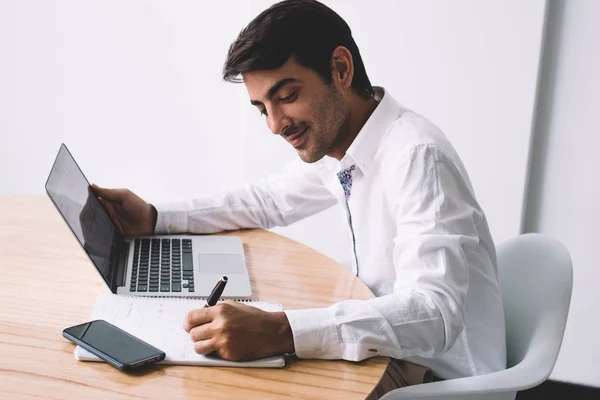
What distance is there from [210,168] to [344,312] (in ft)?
5.57

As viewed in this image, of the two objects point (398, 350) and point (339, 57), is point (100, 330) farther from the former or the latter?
point (339, 57)

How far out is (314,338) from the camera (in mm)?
1128

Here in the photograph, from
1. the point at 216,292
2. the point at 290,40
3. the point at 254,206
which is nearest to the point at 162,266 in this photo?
the point at 216,292

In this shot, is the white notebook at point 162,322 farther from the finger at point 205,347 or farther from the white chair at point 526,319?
the white chair at point 526,319

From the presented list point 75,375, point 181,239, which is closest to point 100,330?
point 75,375

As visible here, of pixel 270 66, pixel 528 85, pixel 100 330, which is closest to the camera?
pixel 100 330

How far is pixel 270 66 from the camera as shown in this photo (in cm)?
142

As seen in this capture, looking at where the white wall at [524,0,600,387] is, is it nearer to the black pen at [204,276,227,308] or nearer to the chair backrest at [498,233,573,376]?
the chair backrest at [498,233,573,376]

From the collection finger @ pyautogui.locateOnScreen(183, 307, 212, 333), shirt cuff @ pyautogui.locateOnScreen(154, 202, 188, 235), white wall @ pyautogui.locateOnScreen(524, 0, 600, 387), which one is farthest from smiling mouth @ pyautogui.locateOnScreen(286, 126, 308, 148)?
white wall @ pyautogui.locateOnScreen(524, 0, 600, 387)

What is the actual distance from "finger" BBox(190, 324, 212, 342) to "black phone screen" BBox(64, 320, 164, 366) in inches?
2.3

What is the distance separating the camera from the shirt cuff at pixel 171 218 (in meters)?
1.71

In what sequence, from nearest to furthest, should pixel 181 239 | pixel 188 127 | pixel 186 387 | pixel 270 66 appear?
1. pixel 186 387
2. pixel 270 66
3. pixel 181 239
4. pixel 188 127

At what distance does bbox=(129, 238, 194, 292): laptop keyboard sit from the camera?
1.38 m

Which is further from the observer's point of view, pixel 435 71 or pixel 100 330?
pixel 435 71
